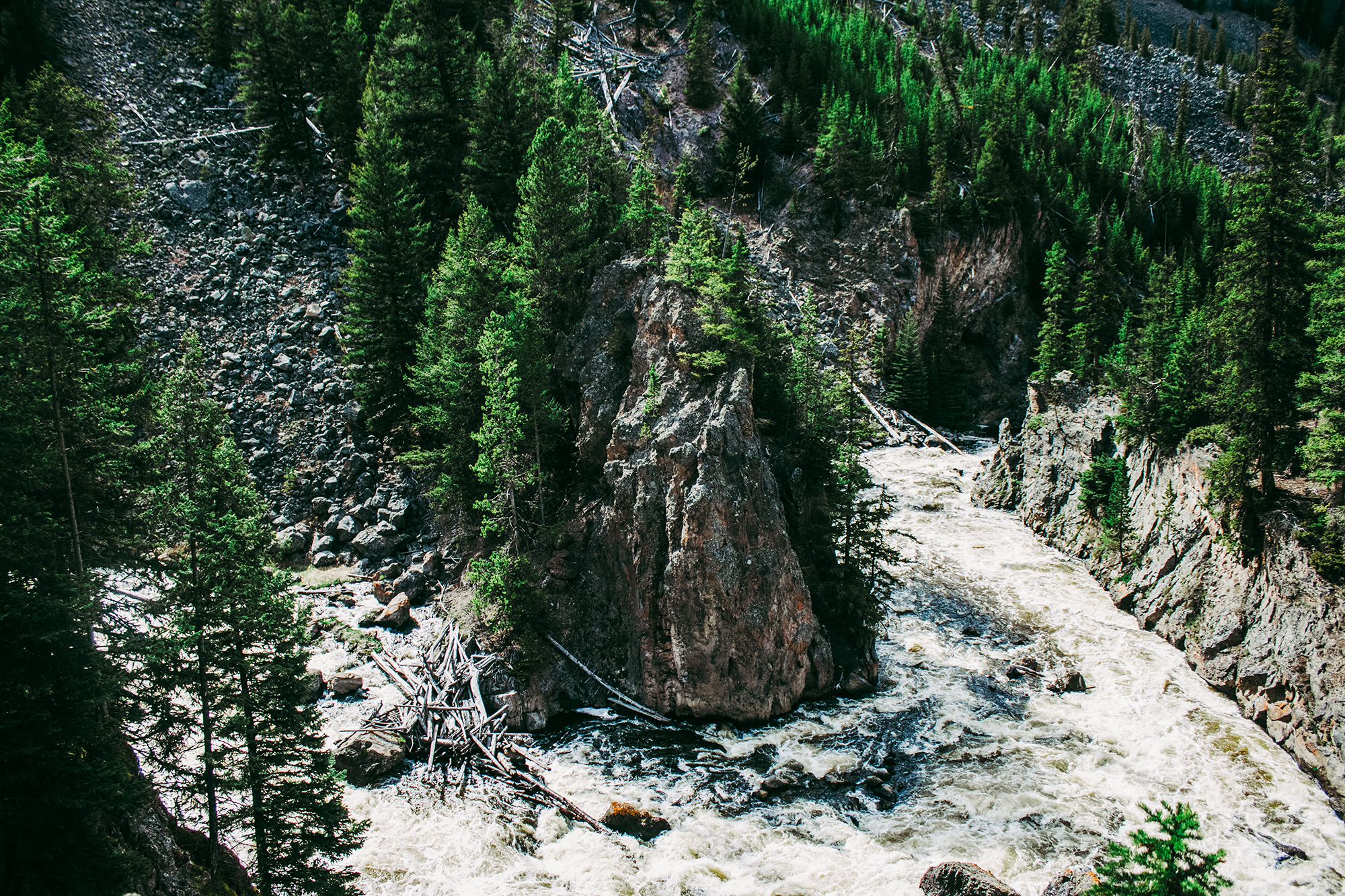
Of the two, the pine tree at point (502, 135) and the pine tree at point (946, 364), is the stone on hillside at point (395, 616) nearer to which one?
the pine tree at point (502, 135)

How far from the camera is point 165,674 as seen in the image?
636 inches

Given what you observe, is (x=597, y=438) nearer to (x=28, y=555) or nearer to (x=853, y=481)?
(x=853, y=481)

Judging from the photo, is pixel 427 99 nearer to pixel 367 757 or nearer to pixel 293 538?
pixel 293 538

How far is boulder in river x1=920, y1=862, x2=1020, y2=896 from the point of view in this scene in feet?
60.4

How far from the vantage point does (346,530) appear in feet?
117

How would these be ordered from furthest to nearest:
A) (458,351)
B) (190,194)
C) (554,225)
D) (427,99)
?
1. (190,194)
2. (427,99)
3. (554,225)
4. (458,351)

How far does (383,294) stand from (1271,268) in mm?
41579

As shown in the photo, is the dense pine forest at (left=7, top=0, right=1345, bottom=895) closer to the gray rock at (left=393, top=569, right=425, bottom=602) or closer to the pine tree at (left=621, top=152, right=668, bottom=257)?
the pine tree at (left=621, top=152, right=668, bottom=257)

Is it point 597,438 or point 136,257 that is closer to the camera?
point 597,438

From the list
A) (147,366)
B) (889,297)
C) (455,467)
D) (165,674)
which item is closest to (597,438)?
(455,467)

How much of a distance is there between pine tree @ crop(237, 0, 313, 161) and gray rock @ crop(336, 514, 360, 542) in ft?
105

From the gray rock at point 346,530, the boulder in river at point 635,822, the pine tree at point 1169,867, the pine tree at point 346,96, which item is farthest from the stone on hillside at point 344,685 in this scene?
the pine tree at point 346,96

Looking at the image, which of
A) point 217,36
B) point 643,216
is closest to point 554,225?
point 643,216

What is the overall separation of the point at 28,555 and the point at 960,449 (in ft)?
209
